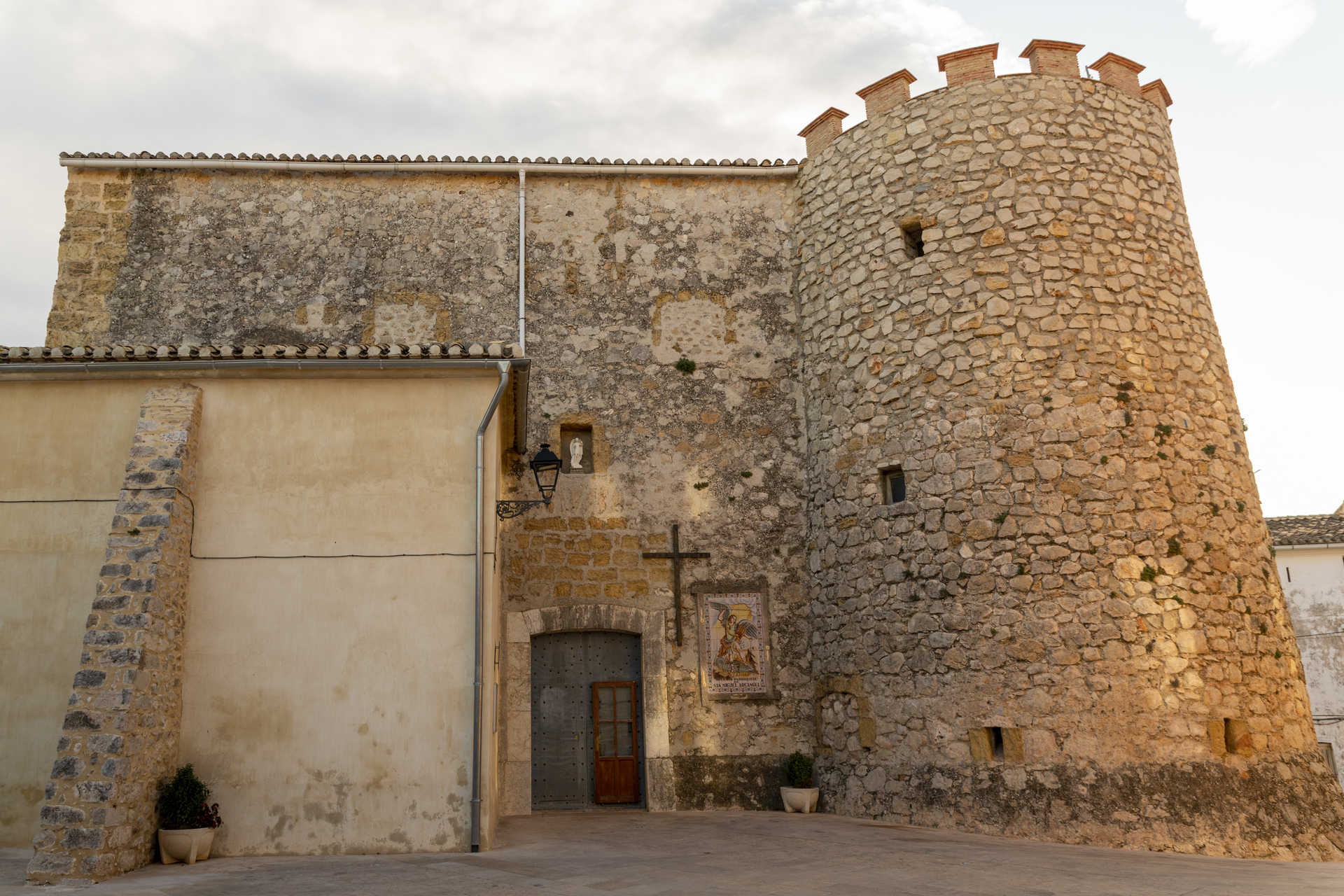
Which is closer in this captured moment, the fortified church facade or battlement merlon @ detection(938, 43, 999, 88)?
the fortified church facade

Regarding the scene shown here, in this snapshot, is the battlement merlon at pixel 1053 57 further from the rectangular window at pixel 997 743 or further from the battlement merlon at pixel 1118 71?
the rectangular window at pixel 997 743

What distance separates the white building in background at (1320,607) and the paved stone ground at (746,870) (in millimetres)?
12578

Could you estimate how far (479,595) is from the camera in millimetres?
7301

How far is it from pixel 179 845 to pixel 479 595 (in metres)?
2.55

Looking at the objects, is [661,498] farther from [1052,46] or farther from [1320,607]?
[1320,607]

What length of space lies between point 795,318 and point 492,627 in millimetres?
5764

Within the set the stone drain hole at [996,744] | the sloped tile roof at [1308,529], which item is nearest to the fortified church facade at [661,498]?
the stone drain hole at [996,744]

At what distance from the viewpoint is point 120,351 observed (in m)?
7.51

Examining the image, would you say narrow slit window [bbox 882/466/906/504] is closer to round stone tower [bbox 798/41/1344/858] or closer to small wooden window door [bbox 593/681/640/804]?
round stone tower [bbox 798/41/1344/858]

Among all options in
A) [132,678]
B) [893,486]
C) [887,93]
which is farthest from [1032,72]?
[132,678]

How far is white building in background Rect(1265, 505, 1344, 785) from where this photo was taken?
17953mm

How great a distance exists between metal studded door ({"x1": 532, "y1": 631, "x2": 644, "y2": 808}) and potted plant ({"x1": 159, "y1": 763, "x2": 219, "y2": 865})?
4.11m

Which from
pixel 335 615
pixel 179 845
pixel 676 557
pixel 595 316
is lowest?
pixel 179 845

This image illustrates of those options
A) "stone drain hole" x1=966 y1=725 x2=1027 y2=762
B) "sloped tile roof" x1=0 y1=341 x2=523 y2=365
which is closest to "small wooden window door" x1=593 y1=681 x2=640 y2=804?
"stone drain hole" x1=966 y1=725 x2=1027 y2=762
